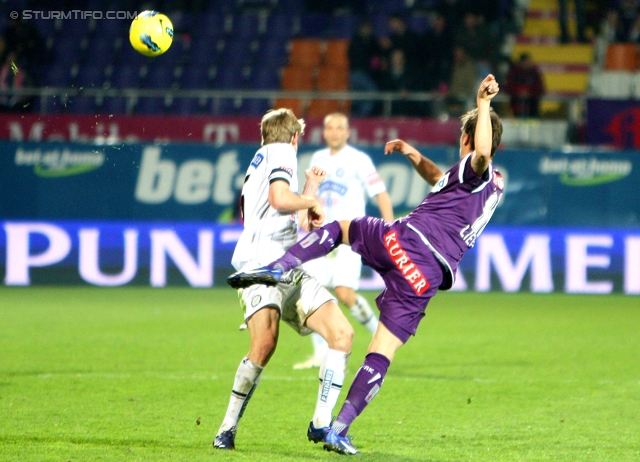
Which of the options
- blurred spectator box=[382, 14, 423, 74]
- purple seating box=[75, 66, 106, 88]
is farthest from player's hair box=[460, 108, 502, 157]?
purple seating box=[75, 66, 106, 88]

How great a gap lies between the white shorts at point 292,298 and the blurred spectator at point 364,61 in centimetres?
1205

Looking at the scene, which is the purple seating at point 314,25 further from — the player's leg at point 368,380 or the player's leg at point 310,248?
the player's leg at point 368,380

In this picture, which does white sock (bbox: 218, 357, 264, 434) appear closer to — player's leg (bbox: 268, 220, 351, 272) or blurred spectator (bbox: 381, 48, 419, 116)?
player's leg (bbox: 268, 220, 351, 272)

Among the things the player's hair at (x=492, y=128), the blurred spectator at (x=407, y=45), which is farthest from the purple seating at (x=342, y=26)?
the player's hair at (x=492, y=128)

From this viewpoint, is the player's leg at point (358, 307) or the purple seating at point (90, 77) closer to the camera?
the player's leg at point (358, 307)

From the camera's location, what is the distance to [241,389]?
17.3 ft

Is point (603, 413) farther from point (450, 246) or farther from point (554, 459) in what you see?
point (450, 246)

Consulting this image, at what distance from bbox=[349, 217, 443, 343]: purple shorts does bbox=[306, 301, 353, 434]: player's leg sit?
25cm

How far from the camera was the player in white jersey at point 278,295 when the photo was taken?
521cm

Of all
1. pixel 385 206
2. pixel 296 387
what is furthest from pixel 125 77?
pixel 296 387

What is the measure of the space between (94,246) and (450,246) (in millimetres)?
9432

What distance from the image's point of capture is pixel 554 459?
16.8 ft

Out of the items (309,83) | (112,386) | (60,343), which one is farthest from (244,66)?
(112,386)

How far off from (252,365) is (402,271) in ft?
3.07
